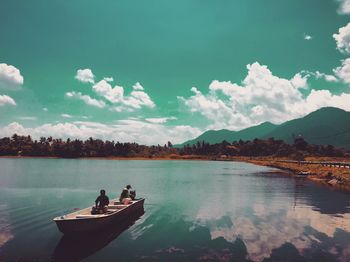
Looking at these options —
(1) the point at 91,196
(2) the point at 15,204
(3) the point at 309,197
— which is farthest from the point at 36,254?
(3) the point at 309,197

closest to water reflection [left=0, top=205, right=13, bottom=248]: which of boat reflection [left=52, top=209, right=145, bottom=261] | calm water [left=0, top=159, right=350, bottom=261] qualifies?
calm water [left=0, top=159, right=350, bottom=261]

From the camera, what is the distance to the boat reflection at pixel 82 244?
19150 mm

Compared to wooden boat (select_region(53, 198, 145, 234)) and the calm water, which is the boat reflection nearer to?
the calm water

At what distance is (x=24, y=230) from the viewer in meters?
25.0

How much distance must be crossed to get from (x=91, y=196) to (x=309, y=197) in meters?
34.2

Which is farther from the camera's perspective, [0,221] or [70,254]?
[0,221]

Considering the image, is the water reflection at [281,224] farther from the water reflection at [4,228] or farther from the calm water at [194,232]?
the water reflection at [4,228]

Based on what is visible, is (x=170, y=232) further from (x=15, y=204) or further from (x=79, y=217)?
(x=15, y=204)

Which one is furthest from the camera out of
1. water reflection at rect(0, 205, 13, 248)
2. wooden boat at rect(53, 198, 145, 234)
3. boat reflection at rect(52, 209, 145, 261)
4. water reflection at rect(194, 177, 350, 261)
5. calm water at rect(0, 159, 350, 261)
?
water reflection at rect(0, 205, 13, 248)

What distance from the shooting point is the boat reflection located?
62.8 ft

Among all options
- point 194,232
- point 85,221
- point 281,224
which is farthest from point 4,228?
point 281,224

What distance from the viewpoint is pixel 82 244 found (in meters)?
21.7

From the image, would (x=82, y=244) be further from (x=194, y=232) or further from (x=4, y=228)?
(x=194, y=232)

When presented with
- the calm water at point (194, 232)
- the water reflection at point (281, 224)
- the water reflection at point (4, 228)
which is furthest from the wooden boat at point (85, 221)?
the water reflection at point (281, 224)
